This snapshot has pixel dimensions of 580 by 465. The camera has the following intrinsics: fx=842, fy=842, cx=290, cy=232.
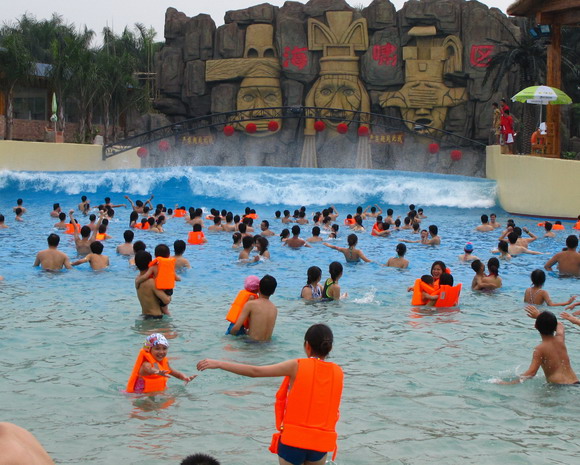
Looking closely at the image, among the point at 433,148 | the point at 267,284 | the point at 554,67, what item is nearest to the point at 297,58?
the point at 433,148

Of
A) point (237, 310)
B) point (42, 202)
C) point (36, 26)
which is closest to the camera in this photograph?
point (237, 310)

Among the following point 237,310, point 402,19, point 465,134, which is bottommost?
point 237,310

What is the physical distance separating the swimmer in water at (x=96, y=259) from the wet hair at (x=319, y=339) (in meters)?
9.73

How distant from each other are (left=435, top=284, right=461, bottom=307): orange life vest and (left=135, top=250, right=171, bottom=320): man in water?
374cm

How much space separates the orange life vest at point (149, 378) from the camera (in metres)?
7.07

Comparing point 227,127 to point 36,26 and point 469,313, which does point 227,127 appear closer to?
point 36,26

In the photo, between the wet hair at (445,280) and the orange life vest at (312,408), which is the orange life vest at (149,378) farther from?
the wet hair at (445,280)

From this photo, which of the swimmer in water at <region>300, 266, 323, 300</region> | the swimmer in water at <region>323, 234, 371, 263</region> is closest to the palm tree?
the swimmer in water at <region>323, 234, 371, 263</region>

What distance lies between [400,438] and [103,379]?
3.09 meters

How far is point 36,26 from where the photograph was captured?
49.3 meters

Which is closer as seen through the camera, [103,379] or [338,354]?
[103,379]

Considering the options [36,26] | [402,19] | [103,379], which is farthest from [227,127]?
[103,379]

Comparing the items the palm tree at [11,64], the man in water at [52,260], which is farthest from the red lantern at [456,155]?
the man in water at [52,260]

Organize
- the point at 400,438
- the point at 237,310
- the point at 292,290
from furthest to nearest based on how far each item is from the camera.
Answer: the point at 292,290 → the point at 237,310 → the point at 400,438
